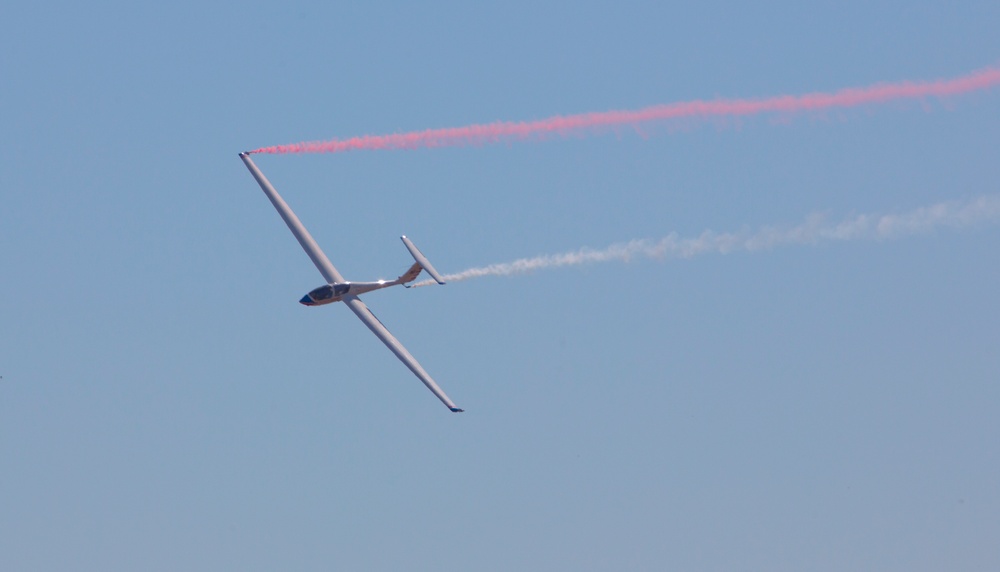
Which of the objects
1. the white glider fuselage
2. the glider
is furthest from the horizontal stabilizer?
the white glider fuselage

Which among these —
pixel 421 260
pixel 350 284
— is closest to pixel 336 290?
pixel 350 284

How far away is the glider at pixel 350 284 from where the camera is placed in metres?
76.2

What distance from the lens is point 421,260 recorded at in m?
76.9

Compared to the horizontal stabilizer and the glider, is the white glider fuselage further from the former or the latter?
the horizontal stabilizer

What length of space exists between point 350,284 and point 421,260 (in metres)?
5.39

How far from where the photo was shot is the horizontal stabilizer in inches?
2940

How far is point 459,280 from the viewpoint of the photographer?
246ft

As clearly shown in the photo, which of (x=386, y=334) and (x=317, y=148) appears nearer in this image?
(x=317, y=148)

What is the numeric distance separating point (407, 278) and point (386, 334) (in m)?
3.34

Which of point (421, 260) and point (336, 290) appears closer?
point (421, 260)

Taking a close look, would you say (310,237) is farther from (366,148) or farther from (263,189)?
(366,148)

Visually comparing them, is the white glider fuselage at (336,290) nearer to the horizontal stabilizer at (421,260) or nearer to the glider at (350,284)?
the glider at (350,284)

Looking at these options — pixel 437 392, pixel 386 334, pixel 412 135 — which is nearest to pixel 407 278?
pixel 386 334

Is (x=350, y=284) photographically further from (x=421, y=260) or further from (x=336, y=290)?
(x=421, y=260)
